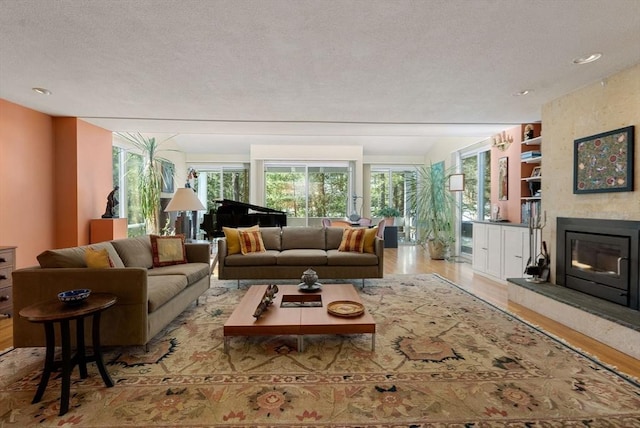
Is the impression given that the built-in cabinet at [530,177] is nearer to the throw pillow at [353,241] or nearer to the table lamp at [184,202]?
the throw pillow at [353,241]

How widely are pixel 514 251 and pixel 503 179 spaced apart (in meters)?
1.39

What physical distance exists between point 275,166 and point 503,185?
596cm

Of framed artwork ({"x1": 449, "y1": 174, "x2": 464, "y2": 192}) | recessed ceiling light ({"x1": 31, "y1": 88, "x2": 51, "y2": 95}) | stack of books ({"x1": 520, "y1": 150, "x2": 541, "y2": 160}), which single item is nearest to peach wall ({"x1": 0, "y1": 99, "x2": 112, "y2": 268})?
recessed ceiling light ({"x1": 31, "y1": 88, "x2": 51, "y2": 95})

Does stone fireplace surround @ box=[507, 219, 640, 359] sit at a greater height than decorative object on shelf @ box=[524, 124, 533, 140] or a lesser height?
lesser

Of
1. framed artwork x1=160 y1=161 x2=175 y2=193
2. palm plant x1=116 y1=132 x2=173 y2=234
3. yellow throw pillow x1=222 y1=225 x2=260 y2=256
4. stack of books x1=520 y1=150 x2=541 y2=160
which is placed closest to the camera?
yellow throw pillow x1=222 y1=225 x2=260 y2=256

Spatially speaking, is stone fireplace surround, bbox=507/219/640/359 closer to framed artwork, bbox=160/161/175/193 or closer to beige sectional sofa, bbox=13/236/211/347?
beige sectional sofa, bbox=13/236/211/347

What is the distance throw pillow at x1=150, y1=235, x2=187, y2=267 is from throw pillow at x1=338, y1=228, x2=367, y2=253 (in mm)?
2202

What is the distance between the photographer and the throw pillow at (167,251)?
12.2ft

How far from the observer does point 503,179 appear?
17.6ft

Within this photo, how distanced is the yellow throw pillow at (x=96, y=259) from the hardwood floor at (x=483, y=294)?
3.33ft

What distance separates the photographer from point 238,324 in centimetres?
Result: 246

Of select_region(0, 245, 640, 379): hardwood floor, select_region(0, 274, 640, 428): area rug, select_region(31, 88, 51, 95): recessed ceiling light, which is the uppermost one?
select_region(31, 88, 51, 95): recessed ceiling light

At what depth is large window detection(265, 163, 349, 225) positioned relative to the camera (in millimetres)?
9352

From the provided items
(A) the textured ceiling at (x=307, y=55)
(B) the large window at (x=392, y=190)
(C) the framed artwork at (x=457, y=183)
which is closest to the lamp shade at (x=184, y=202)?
(A) the textured ceiling at (x=307, y=55)
